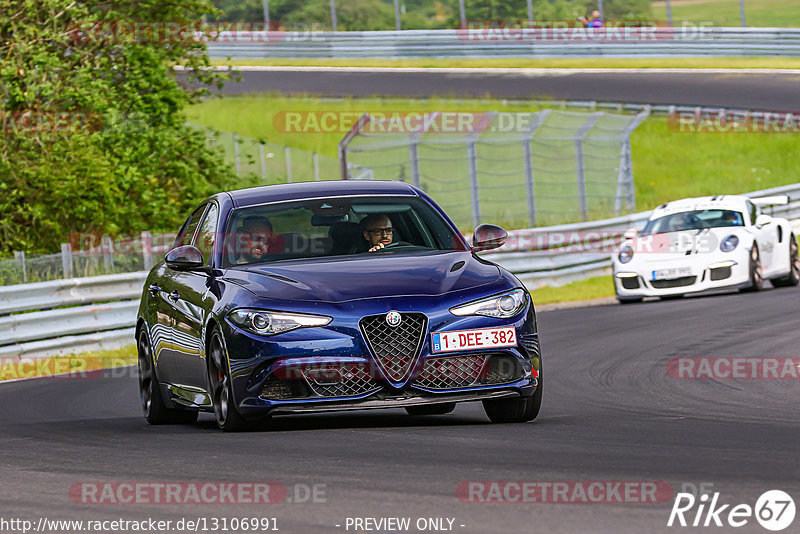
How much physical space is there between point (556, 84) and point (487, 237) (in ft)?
101

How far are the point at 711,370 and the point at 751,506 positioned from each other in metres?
6.83

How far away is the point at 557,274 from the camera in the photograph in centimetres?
2392

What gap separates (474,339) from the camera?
8.30 meters

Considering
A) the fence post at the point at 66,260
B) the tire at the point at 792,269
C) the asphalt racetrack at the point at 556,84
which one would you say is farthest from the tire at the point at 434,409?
the asphalt racetrack at the point at 556,84

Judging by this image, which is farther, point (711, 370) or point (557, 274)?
point (557, 274)

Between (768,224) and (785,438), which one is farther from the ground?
(785,438)

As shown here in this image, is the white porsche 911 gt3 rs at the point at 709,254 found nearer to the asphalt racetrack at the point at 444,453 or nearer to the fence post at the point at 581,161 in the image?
the fence post at the point at 581,161

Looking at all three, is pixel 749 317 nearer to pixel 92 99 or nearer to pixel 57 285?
pixel 57 285

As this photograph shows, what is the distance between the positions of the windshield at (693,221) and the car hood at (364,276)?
41.5 ft

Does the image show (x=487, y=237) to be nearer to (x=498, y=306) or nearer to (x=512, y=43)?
(x=498, y=306)

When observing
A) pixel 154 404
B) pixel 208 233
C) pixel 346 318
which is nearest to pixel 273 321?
pixel 346 318

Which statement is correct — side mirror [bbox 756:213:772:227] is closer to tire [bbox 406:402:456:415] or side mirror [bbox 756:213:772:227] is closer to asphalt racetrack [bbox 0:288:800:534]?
asphalt racetrack [bbox 0:288:800:534]

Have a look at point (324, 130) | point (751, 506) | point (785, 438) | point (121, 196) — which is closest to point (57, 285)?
point (121, 196)

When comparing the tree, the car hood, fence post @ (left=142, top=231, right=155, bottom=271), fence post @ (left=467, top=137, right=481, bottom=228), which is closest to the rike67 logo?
the car hood
